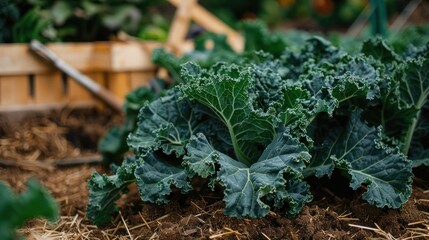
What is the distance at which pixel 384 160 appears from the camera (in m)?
2.41

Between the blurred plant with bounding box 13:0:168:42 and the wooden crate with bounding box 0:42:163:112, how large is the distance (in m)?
0.18

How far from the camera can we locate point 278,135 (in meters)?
2.32

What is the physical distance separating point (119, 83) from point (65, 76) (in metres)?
0.43

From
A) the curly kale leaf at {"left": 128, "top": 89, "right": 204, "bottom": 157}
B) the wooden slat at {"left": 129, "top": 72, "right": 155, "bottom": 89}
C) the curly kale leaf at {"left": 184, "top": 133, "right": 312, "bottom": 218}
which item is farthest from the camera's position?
the wooden slat at {"left": 129, "top": 72, "right": 155, "bottom": 89}

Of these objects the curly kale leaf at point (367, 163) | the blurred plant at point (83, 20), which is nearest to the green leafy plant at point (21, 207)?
the curly kale leaf at point (367, 163)

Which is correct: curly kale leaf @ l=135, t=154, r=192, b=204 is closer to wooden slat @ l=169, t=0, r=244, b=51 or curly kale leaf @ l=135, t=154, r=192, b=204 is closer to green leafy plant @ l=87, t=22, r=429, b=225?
green leafy plant @ l=87, t=22, r=429, b=225

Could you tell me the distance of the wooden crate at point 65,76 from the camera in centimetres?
405

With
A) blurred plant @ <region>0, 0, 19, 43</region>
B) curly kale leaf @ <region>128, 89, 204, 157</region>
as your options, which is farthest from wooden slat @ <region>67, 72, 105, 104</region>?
curly kale leaf @ <region>128, 89, 204, 157</region>

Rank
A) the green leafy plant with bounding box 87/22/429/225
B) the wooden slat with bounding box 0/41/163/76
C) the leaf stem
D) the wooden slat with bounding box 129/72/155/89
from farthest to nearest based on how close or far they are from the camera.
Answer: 1. the wooden slat with bounding box 129/72/155/89
2. the wooden slat with bounding box 0/41/163/76
3. the leaf stem
4. the green leafy plant with bounding box 87/22/429/225

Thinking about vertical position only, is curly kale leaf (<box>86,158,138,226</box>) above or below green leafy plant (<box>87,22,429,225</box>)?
below

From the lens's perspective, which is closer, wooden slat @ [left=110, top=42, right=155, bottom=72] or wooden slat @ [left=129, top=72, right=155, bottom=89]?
wooden slat @ [left=110, top=42, right=155, bottom=72]

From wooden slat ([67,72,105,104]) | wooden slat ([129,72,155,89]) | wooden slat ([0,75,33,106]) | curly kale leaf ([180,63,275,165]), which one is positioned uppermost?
curly kale leaf ([180,63,275,165])

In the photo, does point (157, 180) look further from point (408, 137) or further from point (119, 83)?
point (119, 83)

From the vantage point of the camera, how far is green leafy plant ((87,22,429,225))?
2.24 m
